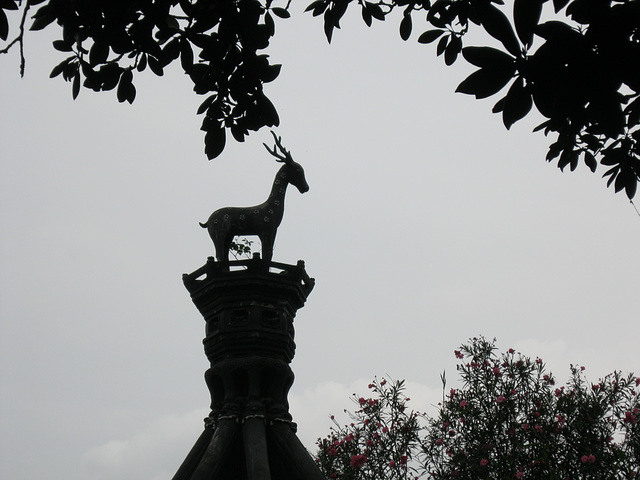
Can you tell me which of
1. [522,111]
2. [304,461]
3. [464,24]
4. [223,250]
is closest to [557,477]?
[304,461]

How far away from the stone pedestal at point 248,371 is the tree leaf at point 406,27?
3689 millimetres

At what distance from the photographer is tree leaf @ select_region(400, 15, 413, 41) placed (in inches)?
203

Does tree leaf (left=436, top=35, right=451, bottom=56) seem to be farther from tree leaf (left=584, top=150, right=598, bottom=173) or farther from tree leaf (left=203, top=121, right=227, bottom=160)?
tree leaf (left=203, top=121, right=227, bottom=160)

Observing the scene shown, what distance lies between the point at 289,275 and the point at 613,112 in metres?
5.56

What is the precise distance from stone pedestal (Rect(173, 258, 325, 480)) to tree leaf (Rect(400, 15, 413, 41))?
3.69 m

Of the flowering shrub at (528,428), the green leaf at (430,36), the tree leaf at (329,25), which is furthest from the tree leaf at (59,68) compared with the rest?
the flowering shrub at (528,428)

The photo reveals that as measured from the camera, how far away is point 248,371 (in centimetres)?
770

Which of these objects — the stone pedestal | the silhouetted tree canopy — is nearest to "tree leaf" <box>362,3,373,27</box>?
the silhouetted tree canopy

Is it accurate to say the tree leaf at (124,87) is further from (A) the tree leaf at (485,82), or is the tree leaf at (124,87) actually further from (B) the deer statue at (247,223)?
(B) the deer statue at (247,223)

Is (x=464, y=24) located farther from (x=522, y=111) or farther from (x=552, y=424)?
(x=552, y=424)

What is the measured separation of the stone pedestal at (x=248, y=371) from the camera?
24.1 feet

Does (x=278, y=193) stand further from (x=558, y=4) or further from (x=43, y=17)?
(x=558, y=4)

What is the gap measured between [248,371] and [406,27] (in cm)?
419

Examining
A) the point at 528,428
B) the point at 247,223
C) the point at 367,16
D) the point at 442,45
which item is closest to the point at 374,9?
the point at 367,16
